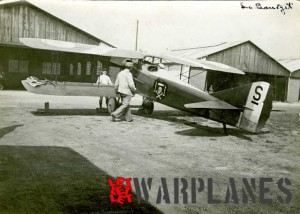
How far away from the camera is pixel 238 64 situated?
28.4 metres

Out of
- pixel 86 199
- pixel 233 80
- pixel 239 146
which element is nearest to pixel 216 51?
pixel 233 80

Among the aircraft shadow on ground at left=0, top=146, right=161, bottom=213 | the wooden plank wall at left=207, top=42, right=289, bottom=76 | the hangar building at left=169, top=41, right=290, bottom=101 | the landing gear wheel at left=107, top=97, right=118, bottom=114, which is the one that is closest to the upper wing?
the landing gear wheel at left=107, top=97, right=118, bottom=114

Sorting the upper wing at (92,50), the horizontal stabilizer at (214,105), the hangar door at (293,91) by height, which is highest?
the upper wing at (92,50)

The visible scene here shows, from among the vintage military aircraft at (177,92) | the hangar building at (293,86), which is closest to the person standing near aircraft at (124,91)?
the vintage military aircraft at (177,92)

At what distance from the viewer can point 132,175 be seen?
479 centimetres

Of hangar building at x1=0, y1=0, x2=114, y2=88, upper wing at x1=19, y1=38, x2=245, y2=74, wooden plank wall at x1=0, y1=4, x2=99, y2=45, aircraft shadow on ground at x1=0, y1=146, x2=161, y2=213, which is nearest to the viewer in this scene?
aircraft shadow on ground at x1=0, y1=146, x2=161, y2=213

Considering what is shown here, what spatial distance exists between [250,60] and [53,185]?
90.7 ft

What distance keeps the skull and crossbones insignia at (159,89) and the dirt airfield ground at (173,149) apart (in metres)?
0.92

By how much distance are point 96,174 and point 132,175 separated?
0.56 metres

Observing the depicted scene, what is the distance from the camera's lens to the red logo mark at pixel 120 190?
3846mm

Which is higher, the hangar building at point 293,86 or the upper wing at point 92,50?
the upper wing at point 92,50

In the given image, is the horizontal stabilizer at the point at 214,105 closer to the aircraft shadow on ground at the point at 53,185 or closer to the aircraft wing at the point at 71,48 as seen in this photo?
the aircraft shadow on ground at the point at 53,185

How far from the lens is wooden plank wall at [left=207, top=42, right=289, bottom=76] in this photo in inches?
1097

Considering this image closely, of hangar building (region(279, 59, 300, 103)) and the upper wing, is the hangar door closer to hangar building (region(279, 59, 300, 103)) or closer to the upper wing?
hangar building (region(279, 59, 300, 103))
